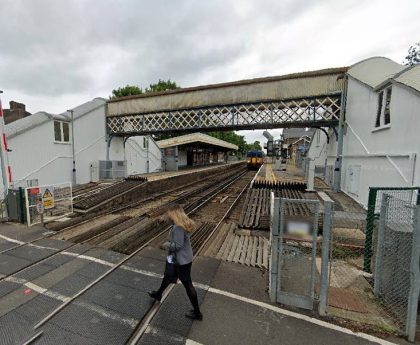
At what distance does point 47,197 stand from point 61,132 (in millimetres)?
8833

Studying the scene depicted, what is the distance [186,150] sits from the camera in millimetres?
38781

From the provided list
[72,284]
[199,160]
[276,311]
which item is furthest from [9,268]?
[199,160]

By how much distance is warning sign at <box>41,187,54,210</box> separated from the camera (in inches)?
325

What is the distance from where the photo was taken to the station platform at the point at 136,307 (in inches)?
127

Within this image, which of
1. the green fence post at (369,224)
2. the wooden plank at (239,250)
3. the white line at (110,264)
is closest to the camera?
the green fence post at (369,224)

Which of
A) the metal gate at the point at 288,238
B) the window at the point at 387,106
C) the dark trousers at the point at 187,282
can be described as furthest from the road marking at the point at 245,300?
the window at the point at 387,106

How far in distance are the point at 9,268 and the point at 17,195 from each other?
4.22 metres

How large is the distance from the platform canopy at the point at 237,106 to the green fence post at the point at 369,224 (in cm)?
997

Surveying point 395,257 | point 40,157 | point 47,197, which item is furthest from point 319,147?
point 40,157

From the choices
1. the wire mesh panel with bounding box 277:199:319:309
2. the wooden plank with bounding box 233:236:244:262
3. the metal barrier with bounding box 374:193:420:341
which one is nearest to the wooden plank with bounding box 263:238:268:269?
the wooden plank with bounding box 233:236:244:262

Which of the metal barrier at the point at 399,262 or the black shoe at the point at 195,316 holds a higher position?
the metal barrier at the point at 399,262

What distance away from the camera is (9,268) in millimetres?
5043

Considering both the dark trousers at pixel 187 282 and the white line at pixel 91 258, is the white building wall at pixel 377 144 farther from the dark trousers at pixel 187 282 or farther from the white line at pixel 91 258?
the white line at pixel 91 258

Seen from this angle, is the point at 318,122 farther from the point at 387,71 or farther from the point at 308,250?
the point at 308,250
